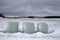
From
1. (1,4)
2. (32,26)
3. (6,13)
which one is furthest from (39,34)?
(1,4)

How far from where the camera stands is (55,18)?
1.44 metres

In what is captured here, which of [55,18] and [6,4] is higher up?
[6,4]

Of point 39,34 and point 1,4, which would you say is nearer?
point 39,34

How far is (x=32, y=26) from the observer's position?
52.4 inches

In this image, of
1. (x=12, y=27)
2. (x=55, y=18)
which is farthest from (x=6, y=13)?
(x=55, y=18)

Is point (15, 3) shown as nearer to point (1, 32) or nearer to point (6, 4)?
point (6, 4)

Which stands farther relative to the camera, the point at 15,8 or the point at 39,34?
the point at 15,8

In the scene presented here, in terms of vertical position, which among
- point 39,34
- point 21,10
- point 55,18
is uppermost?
point 21,10

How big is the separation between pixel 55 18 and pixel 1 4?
67 centimetres

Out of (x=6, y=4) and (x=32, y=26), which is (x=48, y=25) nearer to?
(x=32, y=26)

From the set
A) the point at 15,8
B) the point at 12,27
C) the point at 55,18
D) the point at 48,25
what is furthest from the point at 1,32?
the point at 55,18

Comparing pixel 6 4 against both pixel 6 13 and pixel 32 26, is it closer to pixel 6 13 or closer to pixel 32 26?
pixel 6 13

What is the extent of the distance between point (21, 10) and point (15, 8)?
0.08m

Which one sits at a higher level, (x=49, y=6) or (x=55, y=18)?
(x=49, y=6)
